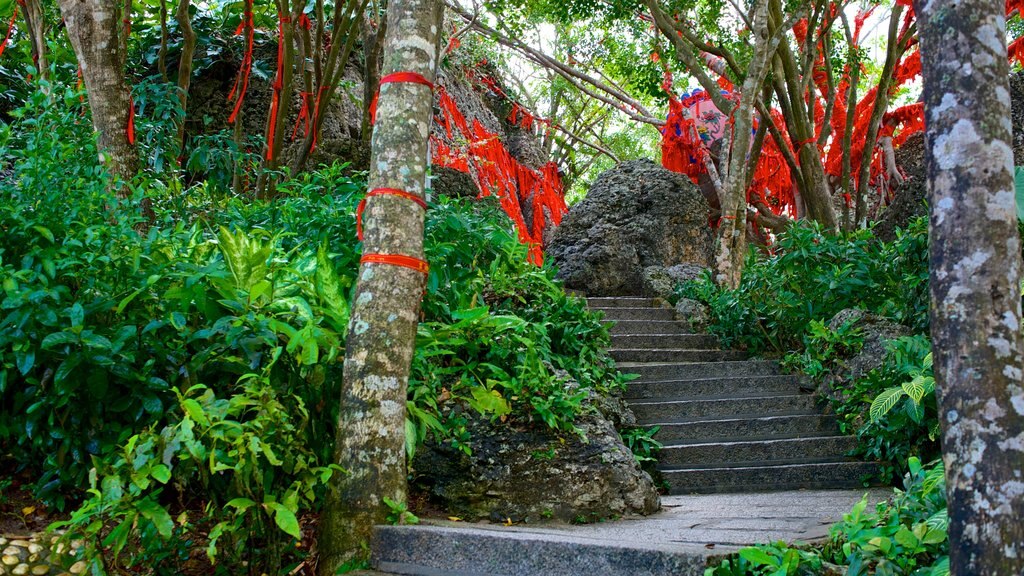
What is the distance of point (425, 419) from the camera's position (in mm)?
3438

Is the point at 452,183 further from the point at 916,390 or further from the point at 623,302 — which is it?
the point at 916,390

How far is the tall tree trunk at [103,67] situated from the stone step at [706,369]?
4.50 metres

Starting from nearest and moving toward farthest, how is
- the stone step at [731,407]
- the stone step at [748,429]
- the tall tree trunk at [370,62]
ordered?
the stone step at [748,429], the stone step at [731,407], the tall tree trunk at [370,62]

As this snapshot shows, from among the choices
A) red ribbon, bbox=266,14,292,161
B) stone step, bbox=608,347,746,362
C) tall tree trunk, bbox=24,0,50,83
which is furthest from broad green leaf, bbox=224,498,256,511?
tall tree trunk, bbox=24,0,50,83

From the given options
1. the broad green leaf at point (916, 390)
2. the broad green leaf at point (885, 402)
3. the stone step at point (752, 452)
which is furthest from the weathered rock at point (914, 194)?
the broad green leaf at point (916, 390)

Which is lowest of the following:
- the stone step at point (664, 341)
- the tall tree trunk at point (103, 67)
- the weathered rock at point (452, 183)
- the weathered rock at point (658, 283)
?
the stone step at point (664, 341)

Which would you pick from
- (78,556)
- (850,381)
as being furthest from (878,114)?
(78,556)

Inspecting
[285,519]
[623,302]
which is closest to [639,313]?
[623,302]

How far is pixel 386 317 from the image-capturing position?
313cm

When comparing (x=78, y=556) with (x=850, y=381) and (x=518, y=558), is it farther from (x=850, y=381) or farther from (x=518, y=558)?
(x=850, y=381)

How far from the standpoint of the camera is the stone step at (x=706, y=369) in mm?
7500

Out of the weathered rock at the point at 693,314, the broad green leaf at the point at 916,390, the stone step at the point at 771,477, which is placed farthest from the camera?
the weathered rock at the point at 693,314

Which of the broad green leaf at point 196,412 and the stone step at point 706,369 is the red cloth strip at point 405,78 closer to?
the broad green leaf at point 196,412

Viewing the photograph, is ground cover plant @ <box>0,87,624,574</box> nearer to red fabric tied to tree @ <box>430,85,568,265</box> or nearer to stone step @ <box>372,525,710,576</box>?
stone step @ <box>372,525,710,576</box>
